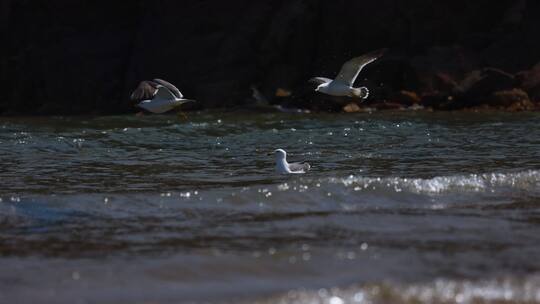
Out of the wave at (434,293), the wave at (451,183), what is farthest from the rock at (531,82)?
the wave at (434,293)

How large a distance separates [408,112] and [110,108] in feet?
34.8

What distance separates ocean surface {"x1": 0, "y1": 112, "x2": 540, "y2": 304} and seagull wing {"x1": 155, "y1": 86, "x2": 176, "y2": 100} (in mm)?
746

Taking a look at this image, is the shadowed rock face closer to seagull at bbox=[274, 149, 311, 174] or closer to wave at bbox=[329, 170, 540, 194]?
seagull at bbox=[274, 149, 311, 174]

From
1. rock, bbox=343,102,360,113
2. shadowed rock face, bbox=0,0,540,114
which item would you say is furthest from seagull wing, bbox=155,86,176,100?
shadowed rock face, bbox=0,0,540,114

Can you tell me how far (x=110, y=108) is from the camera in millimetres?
30672

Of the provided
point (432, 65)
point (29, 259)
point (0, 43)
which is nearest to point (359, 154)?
point (29, 259)

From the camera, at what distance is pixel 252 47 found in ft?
95.8

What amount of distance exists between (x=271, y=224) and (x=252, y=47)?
A: 20.9 metres

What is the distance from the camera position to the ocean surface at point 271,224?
661 centimetres

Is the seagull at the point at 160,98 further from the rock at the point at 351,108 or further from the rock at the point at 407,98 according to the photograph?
the rock at the point at 407,98

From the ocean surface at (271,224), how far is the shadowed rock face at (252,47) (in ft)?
36.1

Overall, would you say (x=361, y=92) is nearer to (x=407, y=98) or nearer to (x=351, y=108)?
(x=351, y=108)

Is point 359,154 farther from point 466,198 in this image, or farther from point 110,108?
point 110,108

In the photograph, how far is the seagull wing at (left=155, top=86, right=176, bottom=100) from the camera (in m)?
15.4
